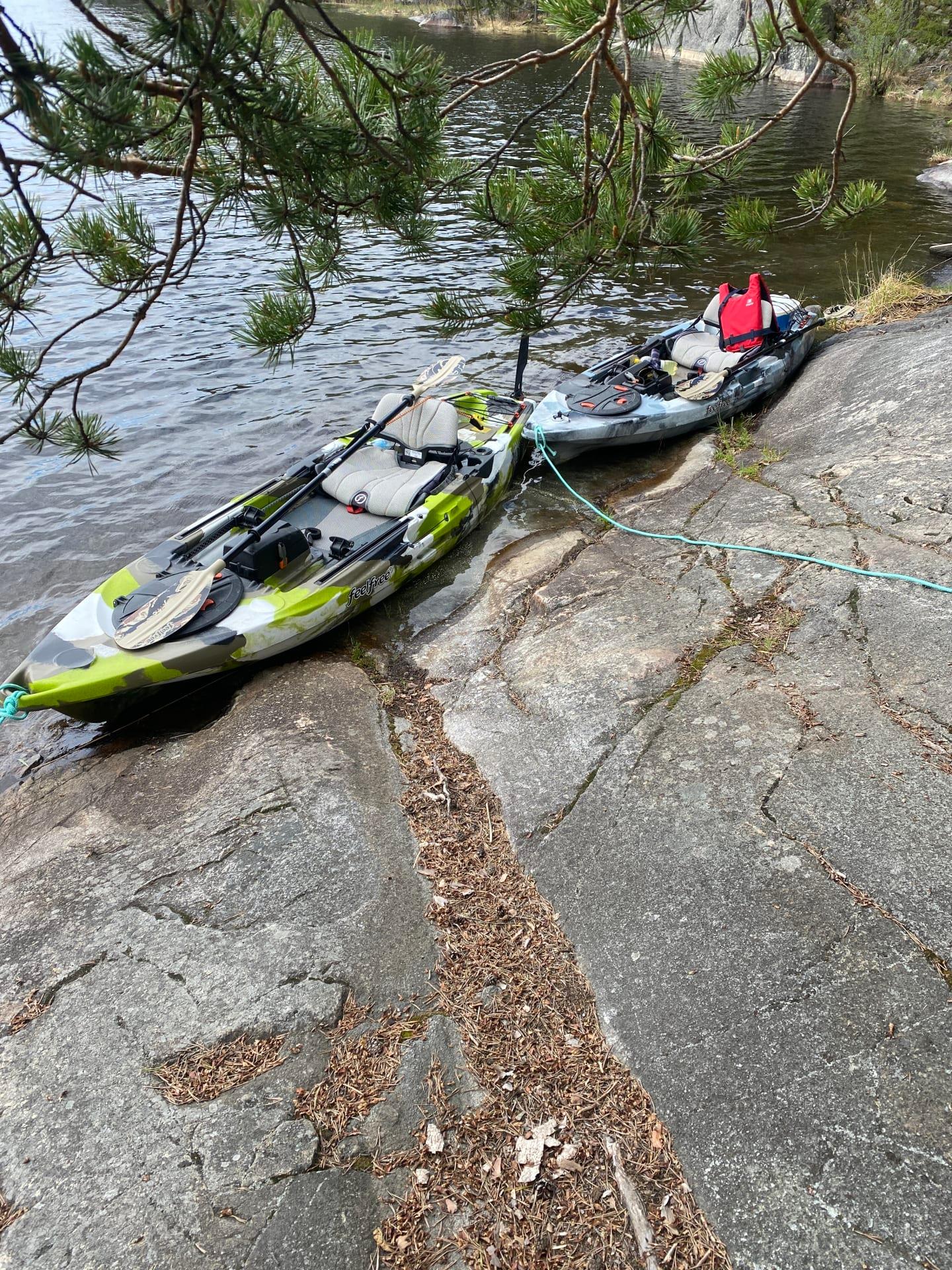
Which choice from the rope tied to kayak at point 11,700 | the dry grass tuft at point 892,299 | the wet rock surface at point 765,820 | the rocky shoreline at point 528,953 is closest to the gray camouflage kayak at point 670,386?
the dry grass tuft at point 892,299

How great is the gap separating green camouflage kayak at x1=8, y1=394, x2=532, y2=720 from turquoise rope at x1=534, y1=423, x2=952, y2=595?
417mm

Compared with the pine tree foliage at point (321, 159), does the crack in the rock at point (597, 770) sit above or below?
below

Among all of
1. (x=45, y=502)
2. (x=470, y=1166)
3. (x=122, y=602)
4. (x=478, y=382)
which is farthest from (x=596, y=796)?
(x=478, y=382)

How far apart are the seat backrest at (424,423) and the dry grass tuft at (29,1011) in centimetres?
587

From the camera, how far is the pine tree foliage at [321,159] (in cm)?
185

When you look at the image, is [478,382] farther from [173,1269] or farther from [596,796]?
[173,1269]

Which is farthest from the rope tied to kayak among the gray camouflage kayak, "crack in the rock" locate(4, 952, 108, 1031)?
the gray camouflage kayak

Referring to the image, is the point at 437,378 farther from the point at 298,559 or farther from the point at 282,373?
the point at 282,373

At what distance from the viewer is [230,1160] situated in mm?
2896

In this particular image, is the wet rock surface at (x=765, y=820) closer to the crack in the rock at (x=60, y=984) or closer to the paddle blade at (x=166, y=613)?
the paddle blade at (x=166, y=613)

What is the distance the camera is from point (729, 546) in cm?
652

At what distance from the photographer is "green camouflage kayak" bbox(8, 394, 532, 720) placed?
→ 5895mm

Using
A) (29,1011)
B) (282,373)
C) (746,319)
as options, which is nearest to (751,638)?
(29,1011)

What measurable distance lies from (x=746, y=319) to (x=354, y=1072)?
32.2 feet
